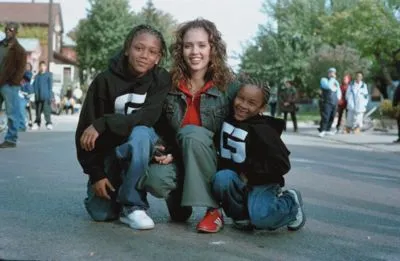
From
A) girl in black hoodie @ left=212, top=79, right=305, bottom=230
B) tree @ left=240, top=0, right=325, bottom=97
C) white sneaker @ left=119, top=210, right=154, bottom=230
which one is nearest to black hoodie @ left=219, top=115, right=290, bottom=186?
girl in black hoodie @ left=212, top=79, right=305, bottom=230

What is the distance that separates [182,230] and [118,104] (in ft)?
2.92

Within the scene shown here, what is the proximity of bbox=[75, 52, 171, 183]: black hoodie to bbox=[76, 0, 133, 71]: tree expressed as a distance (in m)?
67.8

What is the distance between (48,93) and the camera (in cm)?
1847

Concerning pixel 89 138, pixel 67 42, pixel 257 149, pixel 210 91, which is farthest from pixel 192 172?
pixel 67 42

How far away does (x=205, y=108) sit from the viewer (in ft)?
15.0

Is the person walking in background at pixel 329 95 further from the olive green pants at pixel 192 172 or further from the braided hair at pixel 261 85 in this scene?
the olive green pants at pixel 192 172

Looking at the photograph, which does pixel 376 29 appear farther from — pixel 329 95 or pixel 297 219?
pixel 297 219

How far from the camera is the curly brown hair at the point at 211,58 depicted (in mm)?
4664

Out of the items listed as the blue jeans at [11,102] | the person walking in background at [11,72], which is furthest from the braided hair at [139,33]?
the blue jeans at [11,102]

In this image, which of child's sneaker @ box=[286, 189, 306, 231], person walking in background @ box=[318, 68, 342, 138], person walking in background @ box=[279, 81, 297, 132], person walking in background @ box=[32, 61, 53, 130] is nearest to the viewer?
child's sneaker @ box=[286, 189, 306, 231]

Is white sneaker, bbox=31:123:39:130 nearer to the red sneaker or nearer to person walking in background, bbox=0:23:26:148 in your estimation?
person walking in background, bbox=0:23:26:148

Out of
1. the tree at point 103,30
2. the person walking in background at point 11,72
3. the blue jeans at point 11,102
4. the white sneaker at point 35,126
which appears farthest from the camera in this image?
the tree at point 103,30

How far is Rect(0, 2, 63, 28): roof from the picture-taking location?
81375mm

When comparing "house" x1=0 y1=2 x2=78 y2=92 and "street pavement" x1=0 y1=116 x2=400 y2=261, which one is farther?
"house" x1=0 y1=2 x2=78 y2=92
